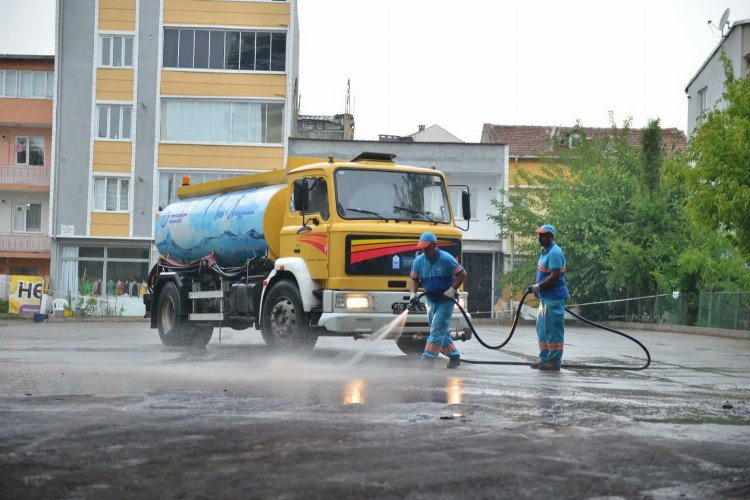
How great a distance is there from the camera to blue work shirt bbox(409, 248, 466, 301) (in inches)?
559

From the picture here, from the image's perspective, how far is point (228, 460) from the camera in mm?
6105

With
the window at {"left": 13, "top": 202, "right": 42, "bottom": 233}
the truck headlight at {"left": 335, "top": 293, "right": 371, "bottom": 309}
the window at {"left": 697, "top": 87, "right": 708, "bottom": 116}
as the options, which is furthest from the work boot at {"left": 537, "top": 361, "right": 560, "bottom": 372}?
the window at {"left": 13, "top": 202, "right": 42, "bottom": 233}

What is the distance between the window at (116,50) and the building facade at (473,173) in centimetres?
787

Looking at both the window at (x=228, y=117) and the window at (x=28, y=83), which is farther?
the window at (x=28, y=83)

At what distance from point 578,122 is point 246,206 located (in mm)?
32192

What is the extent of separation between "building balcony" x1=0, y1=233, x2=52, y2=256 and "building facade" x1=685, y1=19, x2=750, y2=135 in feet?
93.1

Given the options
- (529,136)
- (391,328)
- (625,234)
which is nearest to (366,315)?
(391,328)

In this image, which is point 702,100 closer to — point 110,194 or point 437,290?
point 110,194

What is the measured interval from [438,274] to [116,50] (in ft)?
119

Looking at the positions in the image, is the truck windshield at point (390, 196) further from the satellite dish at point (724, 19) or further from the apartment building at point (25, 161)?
the apartment building at point (25, 161)

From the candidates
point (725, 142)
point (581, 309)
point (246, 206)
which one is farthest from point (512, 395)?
point (581, 309)

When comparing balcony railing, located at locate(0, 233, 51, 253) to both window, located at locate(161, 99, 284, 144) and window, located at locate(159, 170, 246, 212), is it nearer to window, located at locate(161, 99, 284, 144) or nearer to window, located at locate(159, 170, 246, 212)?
window, located at locate(159, 170, 246, 212)

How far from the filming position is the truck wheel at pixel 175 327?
1914 centimetres

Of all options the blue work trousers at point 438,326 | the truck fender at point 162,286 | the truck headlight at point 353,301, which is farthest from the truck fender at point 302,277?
the truck fender at point 162,286
